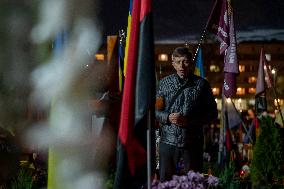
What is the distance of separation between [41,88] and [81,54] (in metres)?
1.08

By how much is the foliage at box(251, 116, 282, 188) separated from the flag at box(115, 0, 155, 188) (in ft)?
18.6

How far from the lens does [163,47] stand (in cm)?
11431

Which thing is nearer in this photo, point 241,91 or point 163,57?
point 163,57

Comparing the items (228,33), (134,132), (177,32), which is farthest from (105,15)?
(177,32)

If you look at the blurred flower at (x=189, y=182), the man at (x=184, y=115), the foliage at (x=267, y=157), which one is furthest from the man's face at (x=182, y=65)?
the foliage at (x=267, y=157)

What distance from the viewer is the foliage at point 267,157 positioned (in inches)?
414

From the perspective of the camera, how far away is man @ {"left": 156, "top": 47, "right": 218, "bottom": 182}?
6.54m

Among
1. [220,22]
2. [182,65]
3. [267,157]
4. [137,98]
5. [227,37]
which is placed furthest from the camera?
[220,22]

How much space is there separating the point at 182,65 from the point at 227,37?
4075mm

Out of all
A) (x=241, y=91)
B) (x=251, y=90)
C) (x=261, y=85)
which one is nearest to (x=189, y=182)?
(x=261, y=85)

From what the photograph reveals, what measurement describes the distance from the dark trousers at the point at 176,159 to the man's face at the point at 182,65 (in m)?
0.80

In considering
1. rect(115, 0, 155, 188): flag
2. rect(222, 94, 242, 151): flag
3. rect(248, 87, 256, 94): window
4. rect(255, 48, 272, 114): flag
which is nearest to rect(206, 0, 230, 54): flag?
rect(115, 0, 155, 188): flag

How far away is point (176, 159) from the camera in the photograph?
21.7ft

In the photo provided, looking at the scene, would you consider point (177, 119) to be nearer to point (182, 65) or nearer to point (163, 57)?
point (182, 65)
